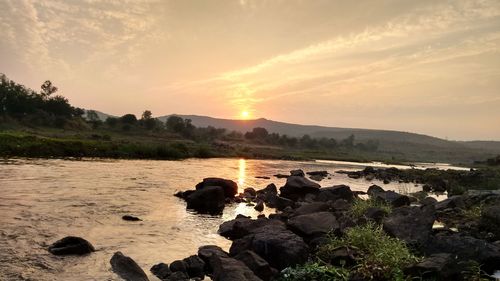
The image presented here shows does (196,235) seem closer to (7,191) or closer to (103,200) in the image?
(103,200)

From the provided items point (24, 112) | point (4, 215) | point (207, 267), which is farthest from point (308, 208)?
point (24, 112)

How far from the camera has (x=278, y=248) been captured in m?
15.4

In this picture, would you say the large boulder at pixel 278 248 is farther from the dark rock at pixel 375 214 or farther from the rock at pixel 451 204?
the rock at pixel 451 204

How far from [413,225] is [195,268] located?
9.12 meters

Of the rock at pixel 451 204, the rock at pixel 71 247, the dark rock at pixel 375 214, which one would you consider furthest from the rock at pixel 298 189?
the rock at pixel 71 247

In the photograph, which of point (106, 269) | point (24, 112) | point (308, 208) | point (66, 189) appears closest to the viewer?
point (106, 269)

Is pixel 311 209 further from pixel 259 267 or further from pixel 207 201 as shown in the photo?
pixel 259 267

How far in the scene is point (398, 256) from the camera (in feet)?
44.8

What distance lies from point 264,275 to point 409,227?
6.82m

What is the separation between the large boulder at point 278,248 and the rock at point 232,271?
1999 millimetres

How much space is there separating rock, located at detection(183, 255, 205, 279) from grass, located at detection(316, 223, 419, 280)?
14.7 feet

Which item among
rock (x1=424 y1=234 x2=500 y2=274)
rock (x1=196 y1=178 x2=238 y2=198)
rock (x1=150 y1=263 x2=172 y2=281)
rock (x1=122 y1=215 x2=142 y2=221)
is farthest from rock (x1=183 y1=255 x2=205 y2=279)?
rock (x1=196 y1=178 x2=238 y2=198)

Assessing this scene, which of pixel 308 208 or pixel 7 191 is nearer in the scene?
pixel 308 208

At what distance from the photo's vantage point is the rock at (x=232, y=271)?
41.3 ft
